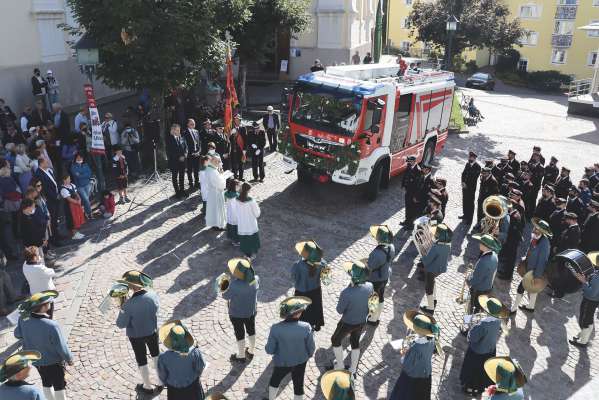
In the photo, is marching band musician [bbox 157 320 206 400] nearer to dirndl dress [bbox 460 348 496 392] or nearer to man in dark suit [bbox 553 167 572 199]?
dirndl dress [bbox 460 348 496 392]

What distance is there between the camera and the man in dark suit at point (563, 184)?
11430 millimetres

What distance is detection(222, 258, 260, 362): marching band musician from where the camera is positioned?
660cm

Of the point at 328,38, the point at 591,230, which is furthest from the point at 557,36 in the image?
the point at 591,230

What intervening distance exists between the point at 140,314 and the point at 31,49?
50.0ft

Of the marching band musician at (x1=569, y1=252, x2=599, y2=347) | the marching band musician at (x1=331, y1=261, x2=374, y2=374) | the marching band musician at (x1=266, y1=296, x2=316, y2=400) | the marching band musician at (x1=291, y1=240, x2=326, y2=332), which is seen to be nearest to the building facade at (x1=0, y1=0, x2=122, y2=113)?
the marching band musician at (x1=291, y1=240, x2=326, y2=332)

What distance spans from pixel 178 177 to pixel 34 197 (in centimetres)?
514

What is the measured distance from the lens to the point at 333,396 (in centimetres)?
450

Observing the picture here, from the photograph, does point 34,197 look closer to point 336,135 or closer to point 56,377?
point 56,377

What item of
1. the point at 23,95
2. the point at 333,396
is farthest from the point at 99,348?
the point at 23,95

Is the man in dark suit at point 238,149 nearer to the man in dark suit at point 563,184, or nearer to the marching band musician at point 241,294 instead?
the marching band musician at point 241,294

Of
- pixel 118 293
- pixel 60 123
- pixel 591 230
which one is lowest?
pixel 591 230

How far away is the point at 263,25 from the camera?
814 inches

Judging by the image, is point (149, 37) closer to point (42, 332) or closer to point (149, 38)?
point (149, 38)

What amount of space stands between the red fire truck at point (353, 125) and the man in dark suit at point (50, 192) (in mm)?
5590
